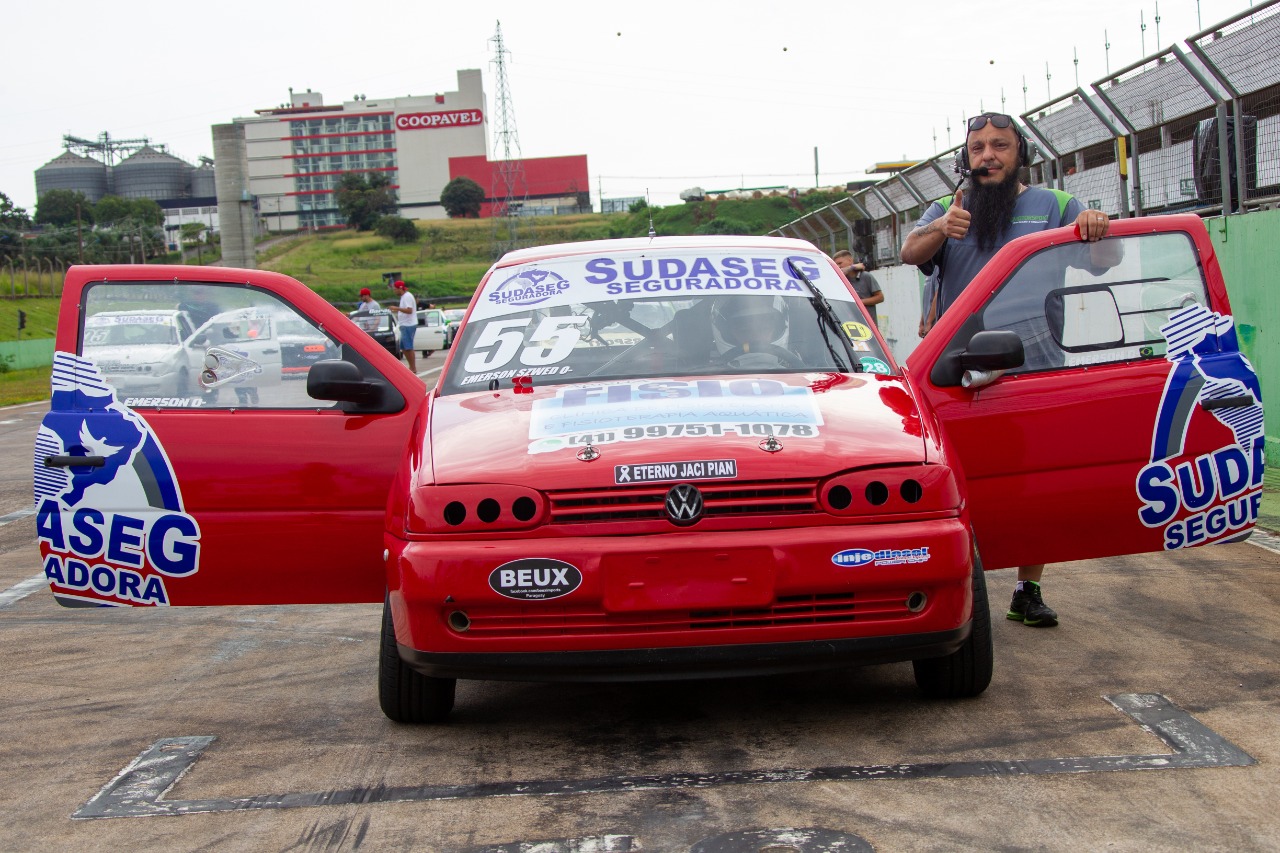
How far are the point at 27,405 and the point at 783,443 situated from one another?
23.3 metres

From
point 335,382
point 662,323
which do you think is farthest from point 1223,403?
point 335,382

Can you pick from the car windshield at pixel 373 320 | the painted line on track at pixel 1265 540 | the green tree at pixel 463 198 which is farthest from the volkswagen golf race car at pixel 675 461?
the green tree at pixel 463 198

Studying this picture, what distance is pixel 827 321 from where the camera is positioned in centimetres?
523

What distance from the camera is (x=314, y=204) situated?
7023 inches

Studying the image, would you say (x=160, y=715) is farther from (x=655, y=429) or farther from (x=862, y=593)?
(x=862, y=593)

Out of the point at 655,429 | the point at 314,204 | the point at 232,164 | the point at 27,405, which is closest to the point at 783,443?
the point at 655,429

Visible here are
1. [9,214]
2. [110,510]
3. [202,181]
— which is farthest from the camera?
[202,181]

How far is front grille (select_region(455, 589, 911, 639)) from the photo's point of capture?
3996 mm

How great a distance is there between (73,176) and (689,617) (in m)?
208

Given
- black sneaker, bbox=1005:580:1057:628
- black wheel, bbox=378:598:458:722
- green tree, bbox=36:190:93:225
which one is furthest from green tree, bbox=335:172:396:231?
black wheel, bbox=378:598:458:722

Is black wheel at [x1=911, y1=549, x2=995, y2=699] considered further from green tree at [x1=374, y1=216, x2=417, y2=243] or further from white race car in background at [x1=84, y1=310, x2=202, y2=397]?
green tree at [x1=374, y1=216, x2=417, y2=243]

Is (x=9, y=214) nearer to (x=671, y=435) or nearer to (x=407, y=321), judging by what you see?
(x=407, y=321)

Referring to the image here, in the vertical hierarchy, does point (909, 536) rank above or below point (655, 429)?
below

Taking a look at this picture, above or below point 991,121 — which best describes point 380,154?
above
